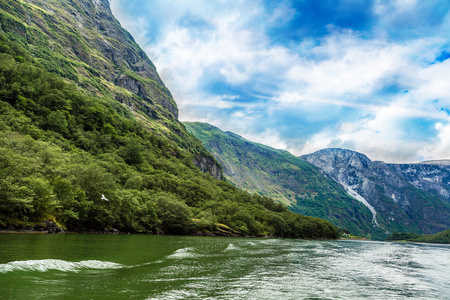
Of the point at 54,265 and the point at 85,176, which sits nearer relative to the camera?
the point at 54,265

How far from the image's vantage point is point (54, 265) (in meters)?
21.1

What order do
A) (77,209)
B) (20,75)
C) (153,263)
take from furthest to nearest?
(20,75) < (77,209) < (153,263)

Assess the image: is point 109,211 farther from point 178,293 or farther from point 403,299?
point 403,299

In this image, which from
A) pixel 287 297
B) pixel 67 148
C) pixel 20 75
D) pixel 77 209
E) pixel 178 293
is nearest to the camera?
pixel 178 293

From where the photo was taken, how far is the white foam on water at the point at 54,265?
18722 millimetres

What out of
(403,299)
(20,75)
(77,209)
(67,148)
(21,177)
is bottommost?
(403,299)

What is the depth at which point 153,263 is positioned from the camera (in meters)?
28.4

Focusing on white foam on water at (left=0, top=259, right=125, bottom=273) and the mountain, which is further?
the mountain

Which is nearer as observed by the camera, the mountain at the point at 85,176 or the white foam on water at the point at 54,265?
the white foam on water at the point at 54,265

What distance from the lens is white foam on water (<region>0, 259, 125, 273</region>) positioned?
18722 mm

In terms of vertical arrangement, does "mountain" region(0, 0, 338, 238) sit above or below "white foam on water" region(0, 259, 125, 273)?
above

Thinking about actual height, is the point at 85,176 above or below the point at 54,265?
above

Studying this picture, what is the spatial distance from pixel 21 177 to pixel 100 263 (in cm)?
3253

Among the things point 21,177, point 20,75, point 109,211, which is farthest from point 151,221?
point 20,75
